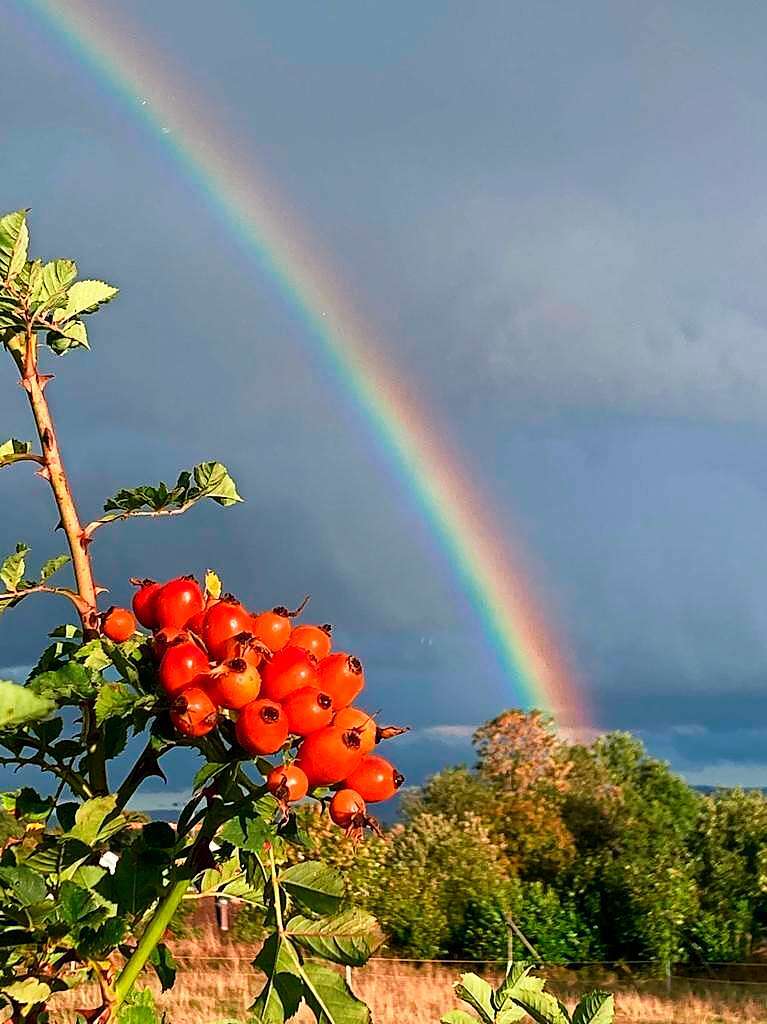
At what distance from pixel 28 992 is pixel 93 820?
Result: 0.79ft

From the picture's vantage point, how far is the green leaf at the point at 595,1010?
158 cm

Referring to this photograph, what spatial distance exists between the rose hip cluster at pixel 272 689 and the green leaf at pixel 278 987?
181mm

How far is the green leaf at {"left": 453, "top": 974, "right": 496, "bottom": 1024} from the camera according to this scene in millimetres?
1668

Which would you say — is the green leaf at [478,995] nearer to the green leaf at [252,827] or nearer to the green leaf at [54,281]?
the green leaf at [252,827]

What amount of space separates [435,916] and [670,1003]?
355 cm

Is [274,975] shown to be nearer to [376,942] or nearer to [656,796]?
[376,942]

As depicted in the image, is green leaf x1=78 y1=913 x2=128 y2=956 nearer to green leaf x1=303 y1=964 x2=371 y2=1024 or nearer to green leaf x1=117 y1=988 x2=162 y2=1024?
green leaf x1=117 y1=988 x2=162 y2=1024

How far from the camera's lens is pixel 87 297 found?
196 cm

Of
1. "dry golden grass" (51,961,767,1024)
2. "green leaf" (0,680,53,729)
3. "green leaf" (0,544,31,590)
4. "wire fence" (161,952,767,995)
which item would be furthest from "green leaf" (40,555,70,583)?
"wire fence" (161,952,767,995)

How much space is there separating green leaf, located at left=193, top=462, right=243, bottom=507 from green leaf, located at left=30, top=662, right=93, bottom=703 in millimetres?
500

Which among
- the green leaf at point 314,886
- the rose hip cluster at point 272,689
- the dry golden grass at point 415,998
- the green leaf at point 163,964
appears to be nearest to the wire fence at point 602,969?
the dry golden grass at point 415,998

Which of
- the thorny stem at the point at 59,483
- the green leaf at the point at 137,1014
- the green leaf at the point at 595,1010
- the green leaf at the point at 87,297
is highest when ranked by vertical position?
the green leaf at the point at 87,297

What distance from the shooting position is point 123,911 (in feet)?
4.83

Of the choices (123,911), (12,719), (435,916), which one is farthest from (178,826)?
(435,916)
